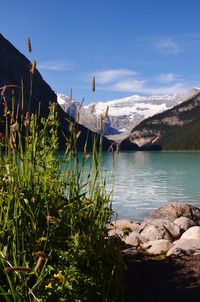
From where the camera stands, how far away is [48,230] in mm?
5207

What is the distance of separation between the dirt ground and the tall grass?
44.4 inches

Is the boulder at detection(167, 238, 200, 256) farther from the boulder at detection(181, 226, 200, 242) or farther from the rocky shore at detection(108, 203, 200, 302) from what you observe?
the boulder at detection(181, 226, 200, 242)

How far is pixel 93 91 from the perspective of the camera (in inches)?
182

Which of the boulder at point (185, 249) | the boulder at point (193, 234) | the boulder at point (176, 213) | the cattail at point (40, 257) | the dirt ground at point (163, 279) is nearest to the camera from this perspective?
the cattail at point (40, 257)

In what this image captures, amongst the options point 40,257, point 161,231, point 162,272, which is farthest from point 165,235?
point 40,257

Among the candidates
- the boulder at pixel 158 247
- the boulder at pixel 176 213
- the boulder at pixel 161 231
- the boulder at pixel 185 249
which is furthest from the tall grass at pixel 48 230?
the boulder at pixel 176 213

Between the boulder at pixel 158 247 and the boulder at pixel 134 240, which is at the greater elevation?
the boulder at pixel 158 247

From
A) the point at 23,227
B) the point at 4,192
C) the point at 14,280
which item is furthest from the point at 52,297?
the point at 4,192

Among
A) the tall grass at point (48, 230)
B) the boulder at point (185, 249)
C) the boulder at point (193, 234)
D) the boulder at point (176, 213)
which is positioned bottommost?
the boulder at point (176, 213)

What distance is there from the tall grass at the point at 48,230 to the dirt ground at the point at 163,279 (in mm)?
1128

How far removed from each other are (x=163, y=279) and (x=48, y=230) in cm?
307

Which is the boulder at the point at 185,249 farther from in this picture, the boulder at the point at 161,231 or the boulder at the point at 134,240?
the boulder at the point at 161,231

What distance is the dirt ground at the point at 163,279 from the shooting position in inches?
261

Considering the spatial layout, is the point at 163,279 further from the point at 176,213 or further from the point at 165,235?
the point at 176,213
